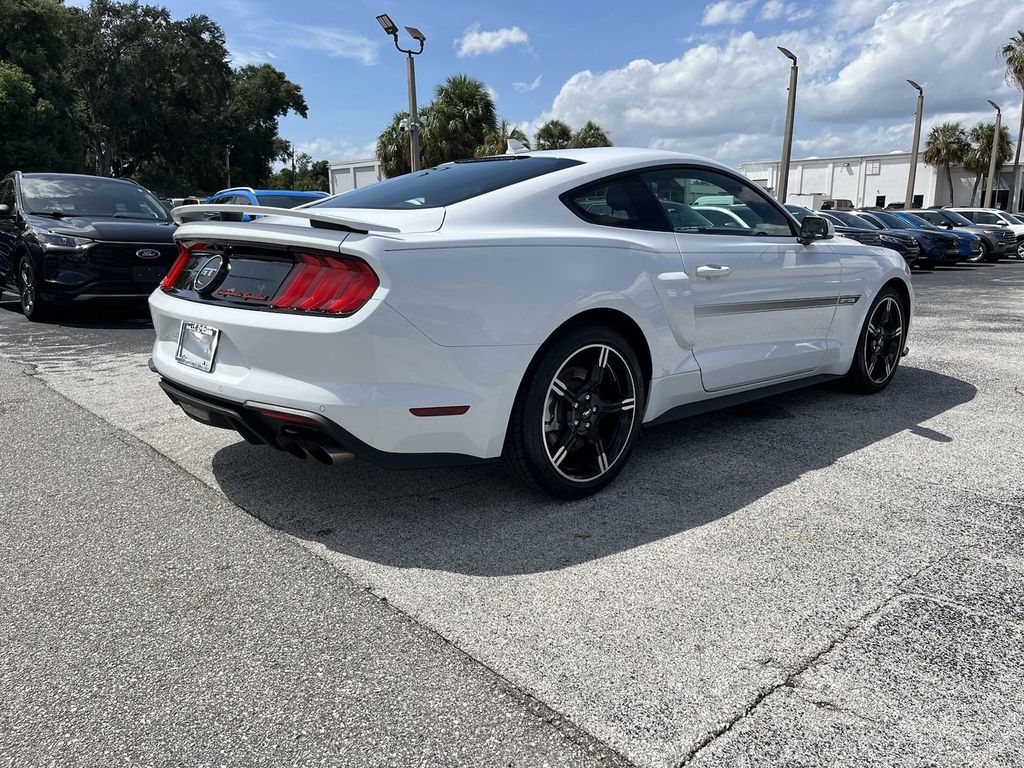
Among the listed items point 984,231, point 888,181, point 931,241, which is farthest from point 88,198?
point 888,181

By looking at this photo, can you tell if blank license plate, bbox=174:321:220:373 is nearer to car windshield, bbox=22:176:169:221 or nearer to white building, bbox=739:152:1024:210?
car windshield, bbox=22:176:169:221

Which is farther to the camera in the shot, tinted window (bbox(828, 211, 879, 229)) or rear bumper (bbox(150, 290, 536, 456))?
tinted window (bbox(828, 211, 879, 229))

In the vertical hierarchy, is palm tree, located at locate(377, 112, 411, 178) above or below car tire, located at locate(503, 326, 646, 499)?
above

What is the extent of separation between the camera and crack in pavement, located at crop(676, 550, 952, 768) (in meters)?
1.95

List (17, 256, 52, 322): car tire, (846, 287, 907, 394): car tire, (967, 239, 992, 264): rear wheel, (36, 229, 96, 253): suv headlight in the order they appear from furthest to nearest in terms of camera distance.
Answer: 1. (967, 239, 992, 264): rear wheel
2. (17, 256, 52, 322): car tire
3. (36, 229, 96, 253): suv headlight
4. (846, 287, 907, 394): car tire

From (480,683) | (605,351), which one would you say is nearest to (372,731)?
(480,683)

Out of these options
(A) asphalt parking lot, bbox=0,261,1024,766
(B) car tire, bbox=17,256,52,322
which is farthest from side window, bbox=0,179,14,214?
(A) asphalt parking lot, bbox=0,261,1024,766

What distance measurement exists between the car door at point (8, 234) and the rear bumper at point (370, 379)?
7.45 metres

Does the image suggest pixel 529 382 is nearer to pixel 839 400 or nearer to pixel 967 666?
pixel 967 666

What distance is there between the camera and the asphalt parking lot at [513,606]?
199cm

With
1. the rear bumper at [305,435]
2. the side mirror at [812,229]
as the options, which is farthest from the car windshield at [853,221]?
the rear bumper at [305,435]

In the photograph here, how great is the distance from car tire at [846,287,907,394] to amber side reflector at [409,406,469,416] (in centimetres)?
330

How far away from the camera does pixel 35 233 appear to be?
27.9 feet

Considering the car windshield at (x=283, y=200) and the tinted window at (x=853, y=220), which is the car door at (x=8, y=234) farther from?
the tinted window at (x=853, y=220)
